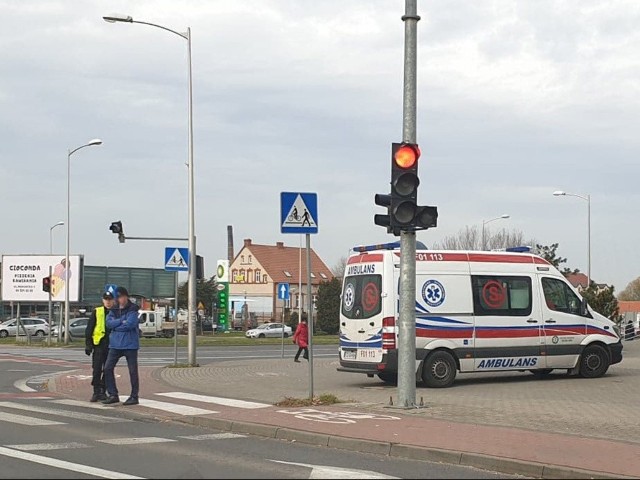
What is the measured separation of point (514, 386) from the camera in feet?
60.8

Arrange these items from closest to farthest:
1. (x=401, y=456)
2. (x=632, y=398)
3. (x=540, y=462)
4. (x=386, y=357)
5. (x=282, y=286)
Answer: (x=540, y=462) < (x=401, y=456) < (x=632, y=398) < (x=386, y=357) < (x=282, y=286)

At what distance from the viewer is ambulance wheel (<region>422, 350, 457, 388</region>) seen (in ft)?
58.6

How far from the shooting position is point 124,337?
14867mm

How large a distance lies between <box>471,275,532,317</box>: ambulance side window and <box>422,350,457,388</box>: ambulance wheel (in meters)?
1.12

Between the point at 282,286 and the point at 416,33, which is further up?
the point at 416,33

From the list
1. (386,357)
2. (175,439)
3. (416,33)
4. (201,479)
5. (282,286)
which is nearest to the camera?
(201,479)

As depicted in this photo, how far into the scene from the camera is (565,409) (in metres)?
14.1

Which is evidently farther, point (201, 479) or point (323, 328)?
point (323, 328)

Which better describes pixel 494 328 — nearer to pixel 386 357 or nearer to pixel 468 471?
pixel 386 357

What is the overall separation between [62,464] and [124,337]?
580 centimetres

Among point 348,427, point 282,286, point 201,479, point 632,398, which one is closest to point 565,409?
point 632,398

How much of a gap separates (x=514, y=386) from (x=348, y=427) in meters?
7.66

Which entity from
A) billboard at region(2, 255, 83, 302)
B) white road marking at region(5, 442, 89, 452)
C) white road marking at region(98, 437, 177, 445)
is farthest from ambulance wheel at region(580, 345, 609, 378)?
billboard at region(2, 255, 83, 302)

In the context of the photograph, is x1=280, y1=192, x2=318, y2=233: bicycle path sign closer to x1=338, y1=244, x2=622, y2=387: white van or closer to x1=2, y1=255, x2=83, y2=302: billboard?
x1=338, y1=244, x2=622, y2=387: white van
